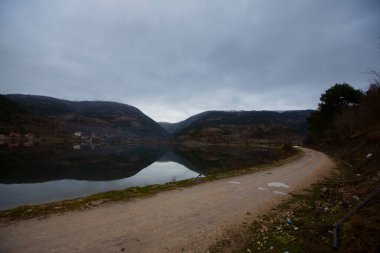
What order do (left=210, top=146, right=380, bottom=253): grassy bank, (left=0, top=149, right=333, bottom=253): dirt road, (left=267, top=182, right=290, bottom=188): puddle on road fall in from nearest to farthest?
(left=210, top=146, right=380, bottom=253): grassy bank, (left=0, top=149, right=333, bottom=253): dirt road, (left=267, top=182, right=290, bottom=188): puddle on road

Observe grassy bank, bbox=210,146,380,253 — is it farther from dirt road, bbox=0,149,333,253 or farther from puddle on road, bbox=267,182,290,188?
puddle on road, bbox=267,182,290,188

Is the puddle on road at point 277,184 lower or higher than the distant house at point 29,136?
lower

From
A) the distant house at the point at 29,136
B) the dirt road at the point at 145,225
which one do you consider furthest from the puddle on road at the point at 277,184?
the distant house at the point at 29,136

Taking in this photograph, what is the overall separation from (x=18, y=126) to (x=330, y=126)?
8907 inches

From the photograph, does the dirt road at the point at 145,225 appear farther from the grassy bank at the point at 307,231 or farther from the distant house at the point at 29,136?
the distant house at the point at 29,136

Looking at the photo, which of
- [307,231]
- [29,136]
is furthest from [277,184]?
[29,136]

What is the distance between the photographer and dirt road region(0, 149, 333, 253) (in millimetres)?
7477

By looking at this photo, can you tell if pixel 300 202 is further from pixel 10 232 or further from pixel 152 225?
pixel 10 232

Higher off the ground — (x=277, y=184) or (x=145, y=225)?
(x=145, y=225)

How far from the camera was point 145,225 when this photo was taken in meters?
9.25

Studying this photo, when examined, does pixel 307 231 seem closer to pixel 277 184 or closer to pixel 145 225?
pixel 145 225

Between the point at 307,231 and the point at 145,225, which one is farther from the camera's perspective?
the point at 145,225

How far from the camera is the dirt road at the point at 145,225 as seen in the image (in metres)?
7.48

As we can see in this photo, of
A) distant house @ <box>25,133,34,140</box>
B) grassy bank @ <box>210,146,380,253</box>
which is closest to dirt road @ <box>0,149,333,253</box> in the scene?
grassy bank @ <box>210,146,380,253</box>
